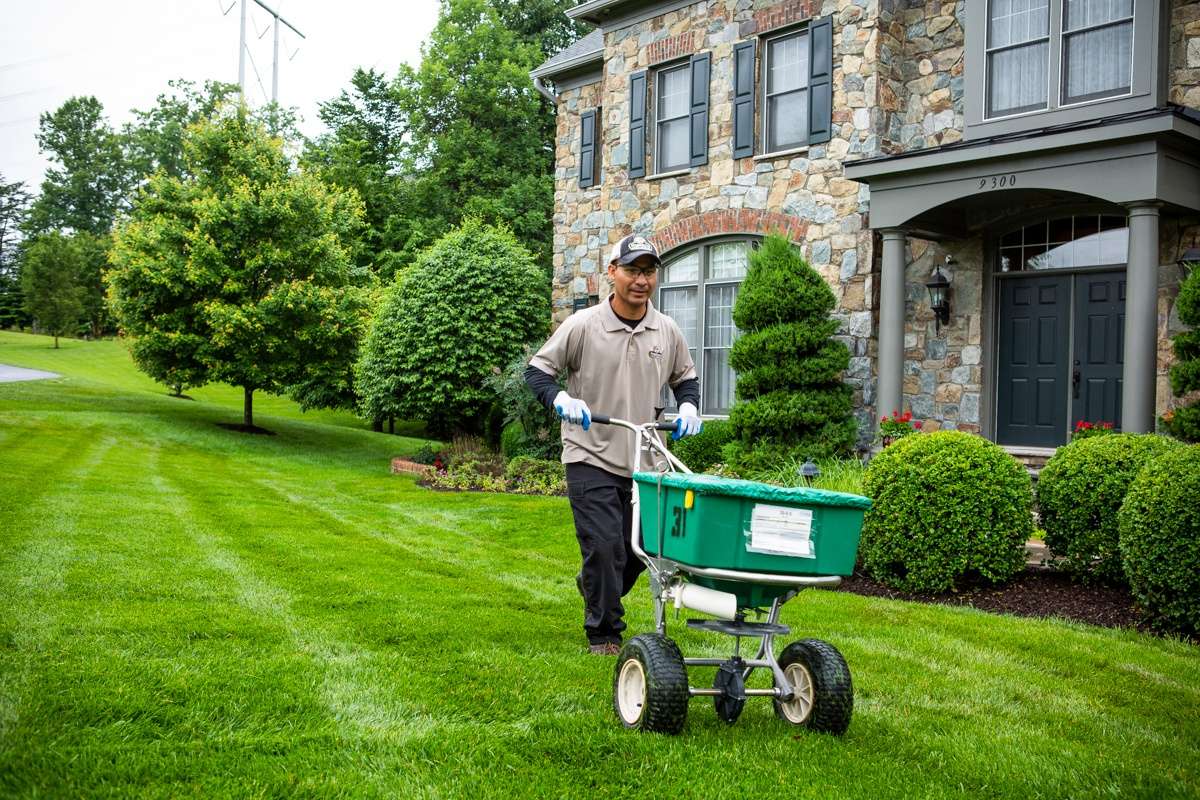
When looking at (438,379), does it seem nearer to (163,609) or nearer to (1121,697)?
(163,609)

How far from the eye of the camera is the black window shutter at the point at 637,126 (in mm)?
14016

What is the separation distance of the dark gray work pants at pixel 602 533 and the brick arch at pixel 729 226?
24.9 feet

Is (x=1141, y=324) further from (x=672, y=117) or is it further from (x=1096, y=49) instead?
(x=672, y=117)

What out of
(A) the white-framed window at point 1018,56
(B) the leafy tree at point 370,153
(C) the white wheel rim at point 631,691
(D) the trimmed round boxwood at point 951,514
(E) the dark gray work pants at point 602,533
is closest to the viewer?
(C) the white wheel rim at point 631,691

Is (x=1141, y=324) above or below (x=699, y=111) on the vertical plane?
below

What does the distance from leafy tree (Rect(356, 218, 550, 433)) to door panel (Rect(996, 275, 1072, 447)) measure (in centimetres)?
745

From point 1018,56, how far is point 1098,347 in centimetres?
314

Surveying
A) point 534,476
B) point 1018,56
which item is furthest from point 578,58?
point 1018,56

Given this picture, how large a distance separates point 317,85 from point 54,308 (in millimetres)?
14826

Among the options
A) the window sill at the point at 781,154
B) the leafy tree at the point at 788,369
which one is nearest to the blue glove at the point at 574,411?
the leafy tree at the point at 788,369

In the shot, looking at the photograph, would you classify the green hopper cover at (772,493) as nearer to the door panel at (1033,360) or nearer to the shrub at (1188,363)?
the shrub at (1188,363)

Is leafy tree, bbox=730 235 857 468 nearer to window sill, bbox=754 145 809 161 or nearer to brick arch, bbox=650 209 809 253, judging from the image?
brick arch, bbox=650 209 809 253

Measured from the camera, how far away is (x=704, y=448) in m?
12.1

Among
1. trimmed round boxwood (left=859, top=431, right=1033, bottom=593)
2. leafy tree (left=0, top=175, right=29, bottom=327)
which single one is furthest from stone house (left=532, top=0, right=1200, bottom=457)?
leafy tree (left=0, top=175, right=29, bottom=327)
